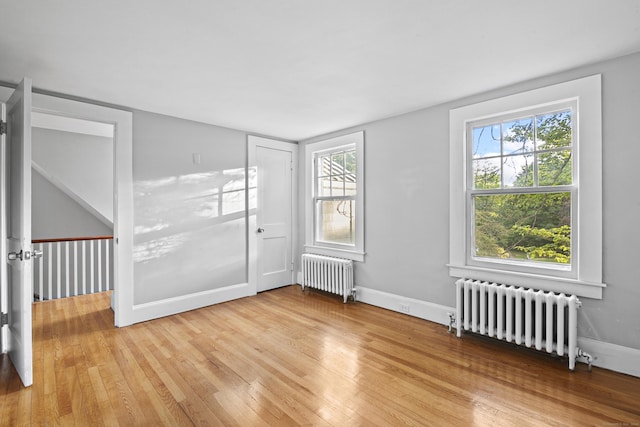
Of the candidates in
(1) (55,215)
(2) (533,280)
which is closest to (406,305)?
(2) (533,280)

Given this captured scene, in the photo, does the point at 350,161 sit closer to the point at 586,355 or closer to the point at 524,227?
the point at 524,227

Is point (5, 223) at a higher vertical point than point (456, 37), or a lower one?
lower

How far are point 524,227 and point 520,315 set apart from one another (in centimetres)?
81

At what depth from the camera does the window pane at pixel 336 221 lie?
4418mm

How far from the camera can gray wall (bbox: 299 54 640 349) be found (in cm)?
233

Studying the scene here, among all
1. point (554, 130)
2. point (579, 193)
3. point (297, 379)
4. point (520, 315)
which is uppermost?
point (554, 130)

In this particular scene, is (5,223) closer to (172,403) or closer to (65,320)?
(65,320)

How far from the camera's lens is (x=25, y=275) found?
7.20 feet

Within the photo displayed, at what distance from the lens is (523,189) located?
2.85 m

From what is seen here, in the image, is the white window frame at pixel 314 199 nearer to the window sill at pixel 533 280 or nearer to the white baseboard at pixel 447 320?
the white baseboard at pixel 447 320

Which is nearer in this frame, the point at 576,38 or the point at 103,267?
the point at 576,38

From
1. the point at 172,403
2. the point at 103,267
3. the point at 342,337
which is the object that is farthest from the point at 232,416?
the point at 103,267

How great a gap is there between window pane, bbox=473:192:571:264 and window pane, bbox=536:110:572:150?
44 cm

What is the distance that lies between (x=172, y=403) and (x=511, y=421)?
6.99 feet
